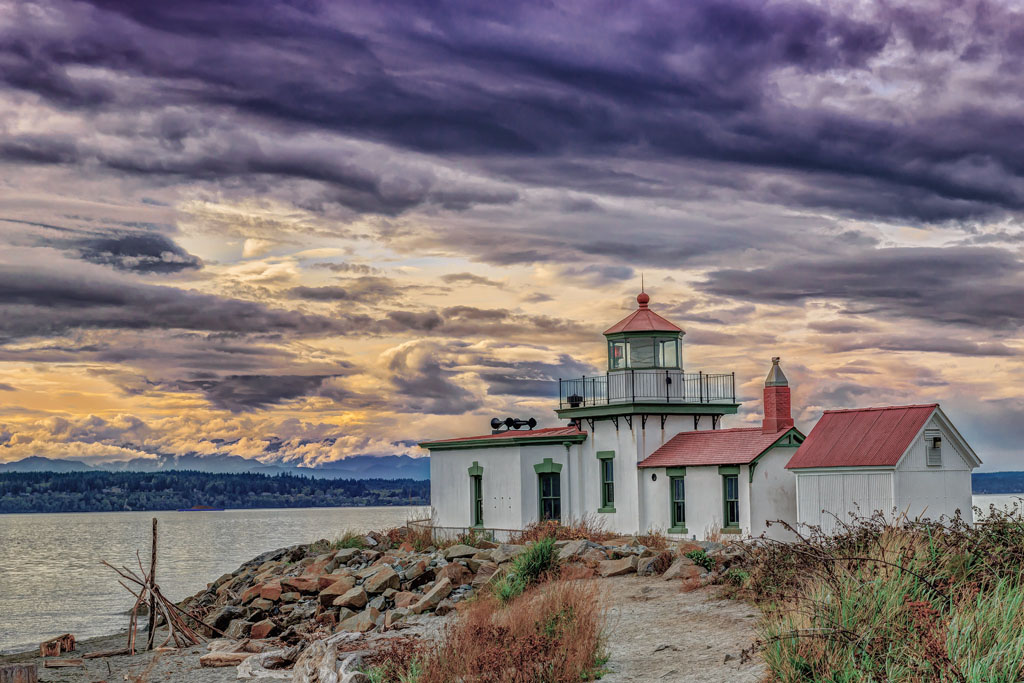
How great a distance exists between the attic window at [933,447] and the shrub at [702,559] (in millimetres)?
9562

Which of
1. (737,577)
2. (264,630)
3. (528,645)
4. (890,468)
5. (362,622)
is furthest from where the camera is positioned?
(890,468)

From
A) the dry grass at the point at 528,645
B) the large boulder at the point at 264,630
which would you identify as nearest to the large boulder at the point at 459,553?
the large boulder at the point at 264,630

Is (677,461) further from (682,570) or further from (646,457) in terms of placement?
(682,570)

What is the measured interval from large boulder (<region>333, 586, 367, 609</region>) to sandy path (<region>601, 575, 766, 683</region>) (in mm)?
6932

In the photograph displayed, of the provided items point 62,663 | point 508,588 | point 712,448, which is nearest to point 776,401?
point 712,448

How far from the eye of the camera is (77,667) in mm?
23094

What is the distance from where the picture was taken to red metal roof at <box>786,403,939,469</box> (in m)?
25.8

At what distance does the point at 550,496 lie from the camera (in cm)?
3316

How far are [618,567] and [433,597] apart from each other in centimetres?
365

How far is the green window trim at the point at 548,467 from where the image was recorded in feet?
108

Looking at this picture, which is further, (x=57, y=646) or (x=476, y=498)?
(x=476, y=498)

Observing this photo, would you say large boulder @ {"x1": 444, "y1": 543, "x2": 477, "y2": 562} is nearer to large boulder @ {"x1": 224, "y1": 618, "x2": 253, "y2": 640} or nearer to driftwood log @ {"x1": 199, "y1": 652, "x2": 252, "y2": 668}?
large boulder @ {"x1": 224, "y1": 618, "x2": 253, "y2": 640}

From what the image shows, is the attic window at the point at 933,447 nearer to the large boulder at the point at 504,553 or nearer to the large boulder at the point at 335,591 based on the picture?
the large boulder at the point at 504,553

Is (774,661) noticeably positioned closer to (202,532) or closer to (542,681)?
(542,681)
